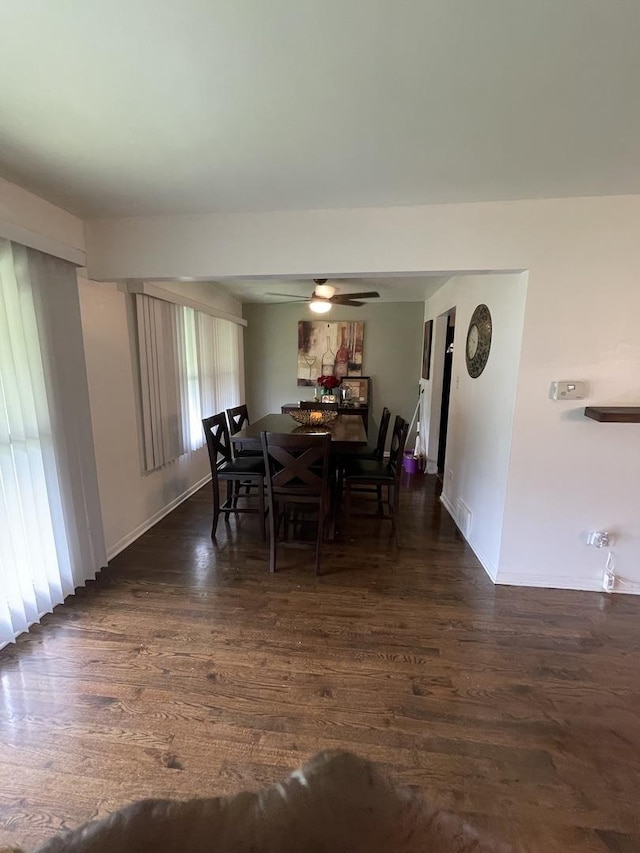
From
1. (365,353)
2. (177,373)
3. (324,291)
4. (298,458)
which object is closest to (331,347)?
(365,353)

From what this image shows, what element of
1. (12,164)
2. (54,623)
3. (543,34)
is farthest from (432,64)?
(54,623)

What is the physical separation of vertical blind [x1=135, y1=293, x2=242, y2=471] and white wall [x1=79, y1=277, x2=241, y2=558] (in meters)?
0.11

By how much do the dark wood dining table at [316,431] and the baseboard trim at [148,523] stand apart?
0.99 meters

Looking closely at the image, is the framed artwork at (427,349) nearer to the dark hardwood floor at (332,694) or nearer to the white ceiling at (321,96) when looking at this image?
the white ceiling at (321,96)

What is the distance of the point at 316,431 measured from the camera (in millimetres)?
3213

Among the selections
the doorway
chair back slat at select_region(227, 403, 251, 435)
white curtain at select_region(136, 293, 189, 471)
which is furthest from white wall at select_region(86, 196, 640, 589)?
the doorway

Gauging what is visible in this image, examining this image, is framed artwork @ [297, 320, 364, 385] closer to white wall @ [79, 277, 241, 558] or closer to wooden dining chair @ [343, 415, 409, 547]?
wooden dining chair @ [343, 415, 409, 547]

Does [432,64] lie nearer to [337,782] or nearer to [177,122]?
[177,122]

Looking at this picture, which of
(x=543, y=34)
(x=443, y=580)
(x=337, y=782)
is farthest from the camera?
(x=443, y=580)

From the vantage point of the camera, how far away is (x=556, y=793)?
1.27 metres

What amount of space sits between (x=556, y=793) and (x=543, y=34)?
2.34 m

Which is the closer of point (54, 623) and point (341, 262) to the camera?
point (54, 623)

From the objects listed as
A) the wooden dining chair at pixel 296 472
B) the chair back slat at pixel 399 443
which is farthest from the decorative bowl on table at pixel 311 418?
the wooden dining chair at pixel 296 472

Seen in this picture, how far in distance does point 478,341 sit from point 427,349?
1981 mm
